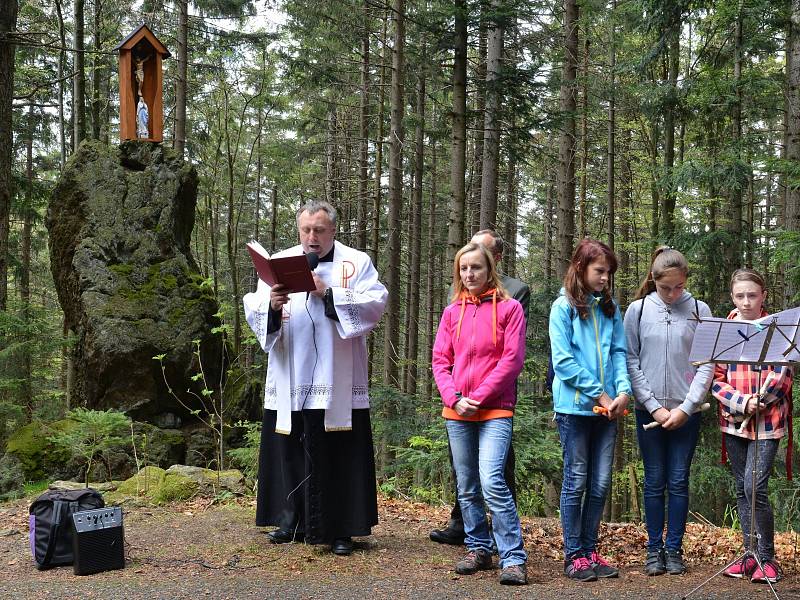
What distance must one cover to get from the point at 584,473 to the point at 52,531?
3461 millimetres

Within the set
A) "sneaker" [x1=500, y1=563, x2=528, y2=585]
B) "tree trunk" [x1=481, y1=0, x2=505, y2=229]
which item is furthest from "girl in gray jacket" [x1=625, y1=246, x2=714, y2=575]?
"tree trunk" [x1=481, y1=0, x2=505, y2=229]

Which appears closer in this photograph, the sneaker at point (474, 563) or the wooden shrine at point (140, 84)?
the sneaker at point (474, 563)

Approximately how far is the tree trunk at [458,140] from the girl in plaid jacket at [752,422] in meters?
5.35

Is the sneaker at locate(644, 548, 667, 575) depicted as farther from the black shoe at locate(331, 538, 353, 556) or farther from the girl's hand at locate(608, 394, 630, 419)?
the black shoe at locate(331, 538, 353, 556)

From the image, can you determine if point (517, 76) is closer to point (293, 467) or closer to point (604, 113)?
point (604, 113)

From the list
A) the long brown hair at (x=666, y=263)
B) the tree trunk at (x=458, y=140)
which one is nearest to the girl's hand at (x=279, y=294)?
the long brown hair at (x=666, y=263)

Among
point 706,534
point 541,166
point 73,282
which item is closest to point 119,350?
point 73,282

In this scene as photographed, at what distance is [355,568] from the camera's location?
4676 millimetres

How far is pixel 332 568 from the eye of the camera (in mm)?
4641

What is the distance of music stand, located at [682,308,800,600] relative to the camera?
12.5 feet

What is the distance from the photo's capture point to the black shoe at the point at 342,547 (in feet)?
16.3

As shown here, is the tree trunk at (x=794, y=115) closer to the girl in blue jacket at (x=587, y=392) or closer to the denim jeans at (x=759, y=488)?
the denim jeans at (x=759, y=488)

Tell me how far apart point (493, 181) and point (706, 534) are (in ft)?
26.8

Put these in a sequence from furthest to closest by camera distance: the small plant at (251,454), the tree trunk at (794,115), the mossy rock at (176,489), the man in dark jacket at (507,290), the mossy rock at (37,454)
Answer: the mossy rock at (37,454) → the tree trunk at (794,115) → the small plant at (251,454) → the mossy rock at (176,489) → the man in dark jacket at (507,290)
